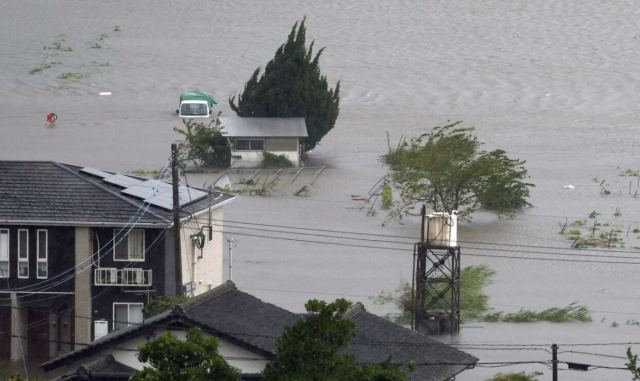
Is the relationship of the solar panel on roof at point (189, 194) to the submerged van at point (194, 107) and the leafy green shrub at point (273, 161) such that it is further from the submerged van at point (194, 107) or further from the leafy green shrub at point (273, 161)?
the submerged van at point (194, 107)

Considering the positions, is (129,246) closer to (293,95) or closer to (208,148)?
(208,148)

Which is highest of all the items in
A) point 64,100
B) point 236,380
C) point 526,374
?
point 64,100

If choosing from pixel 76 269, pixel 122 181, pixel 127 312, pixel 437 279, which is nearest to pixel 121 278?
pixel 127 312

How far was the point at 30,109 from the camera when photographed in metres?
47.6

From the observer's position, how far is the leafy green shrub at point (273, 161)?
38.1 metres

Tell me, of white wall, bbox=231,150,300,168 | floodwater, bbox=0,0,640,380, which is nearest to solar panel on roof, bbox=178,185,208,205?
floodwater, bbox=0,0,640,380

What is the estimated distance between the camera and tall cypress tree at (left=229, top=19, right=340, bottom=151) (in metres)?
39.7

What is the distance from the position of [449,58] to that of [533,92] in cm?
596

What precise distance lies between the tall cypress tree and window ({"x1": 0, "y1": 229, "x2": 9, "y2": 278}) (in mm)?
19233

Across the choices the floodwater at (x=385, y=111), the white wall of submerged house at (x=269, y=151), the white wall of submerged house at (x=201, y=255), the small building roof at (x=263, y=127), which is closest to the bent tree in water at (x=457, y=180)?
the floodwater at (x=385, y=111)

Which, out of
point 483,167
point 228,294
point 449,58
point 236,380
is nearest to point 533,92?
point 449,58

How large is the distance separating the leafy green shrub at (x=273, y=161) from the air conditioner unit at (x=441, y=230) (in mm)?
15681

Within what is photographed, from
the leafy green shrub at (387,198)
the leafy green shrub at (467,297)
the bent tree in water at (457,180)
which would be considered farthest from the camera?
the leafy green shrub at (387,198)

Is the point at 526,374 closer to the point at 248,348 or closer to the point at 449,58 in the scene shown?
the point at 248,348
